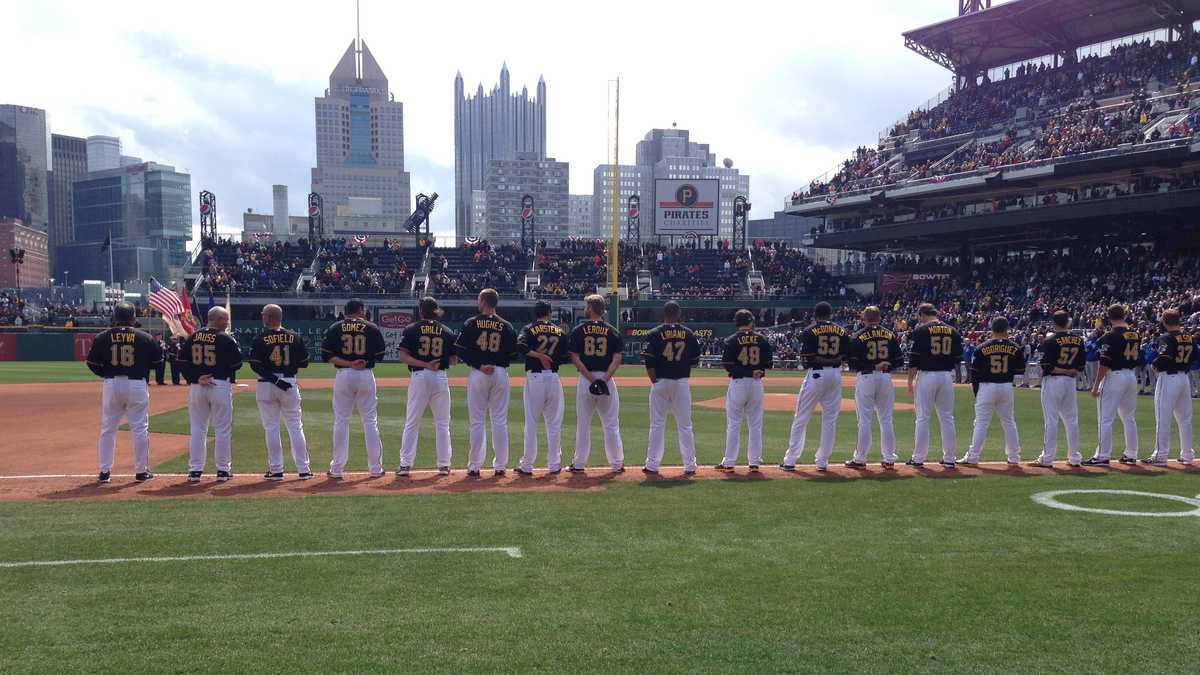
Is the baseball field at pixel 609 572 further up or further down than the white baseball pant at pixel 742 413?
further down

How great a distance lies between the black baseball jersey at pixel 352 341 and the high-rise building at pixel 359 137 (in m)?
171

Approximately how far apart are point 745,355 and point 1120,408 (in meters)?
5.30

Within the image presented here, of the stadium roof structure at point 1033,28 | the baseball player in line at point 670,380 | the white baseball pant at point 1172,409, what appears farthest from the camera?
the stadium roof structure at point 1033,28

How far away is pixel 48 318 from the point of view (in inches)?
1820

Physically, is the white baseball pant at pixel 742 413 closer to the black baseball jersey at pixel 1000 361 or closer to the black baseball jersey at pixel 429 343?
the black baseball jersey at pixel 1000 361

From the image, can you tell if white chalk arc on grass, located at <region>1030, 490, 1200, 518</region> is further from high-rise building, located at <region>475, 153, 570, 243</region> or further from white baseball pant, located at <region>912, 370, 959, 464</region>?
high-rise building, located at <region>475, 153, 570, 243</region>

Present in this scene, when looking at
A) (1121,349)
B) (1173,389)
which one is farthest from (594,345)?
(1173,389)

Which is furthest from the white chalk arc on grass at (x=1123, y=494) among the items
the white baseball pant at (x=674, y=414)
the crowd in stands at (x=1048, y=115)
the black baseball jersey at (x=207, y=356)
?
the crowd in stands at (x=1048, y=115)

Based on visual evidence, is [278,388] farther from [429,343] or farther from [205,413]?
[429,343]

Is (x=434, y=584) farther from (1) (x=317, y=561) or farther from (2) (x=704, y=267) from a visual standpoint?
(2) (x=704, y=267)

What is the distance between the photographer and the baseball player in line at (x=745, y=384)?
10.0 metres

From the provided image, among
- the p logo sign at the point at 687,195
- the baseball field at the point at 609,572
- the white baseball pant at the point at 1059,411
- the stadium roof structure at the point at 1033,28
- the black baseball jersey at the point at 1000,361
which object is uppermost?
the stadium roof structure at the point at 1033,28

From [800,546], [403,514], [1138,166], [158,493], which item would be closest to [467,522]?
[403,514]

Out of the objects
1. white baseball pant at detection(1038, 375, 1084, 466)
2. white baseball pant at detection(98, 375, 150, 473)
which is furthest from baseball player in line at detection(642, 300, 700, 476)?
white baseball pant at detection(98, 375, 150, 473)
